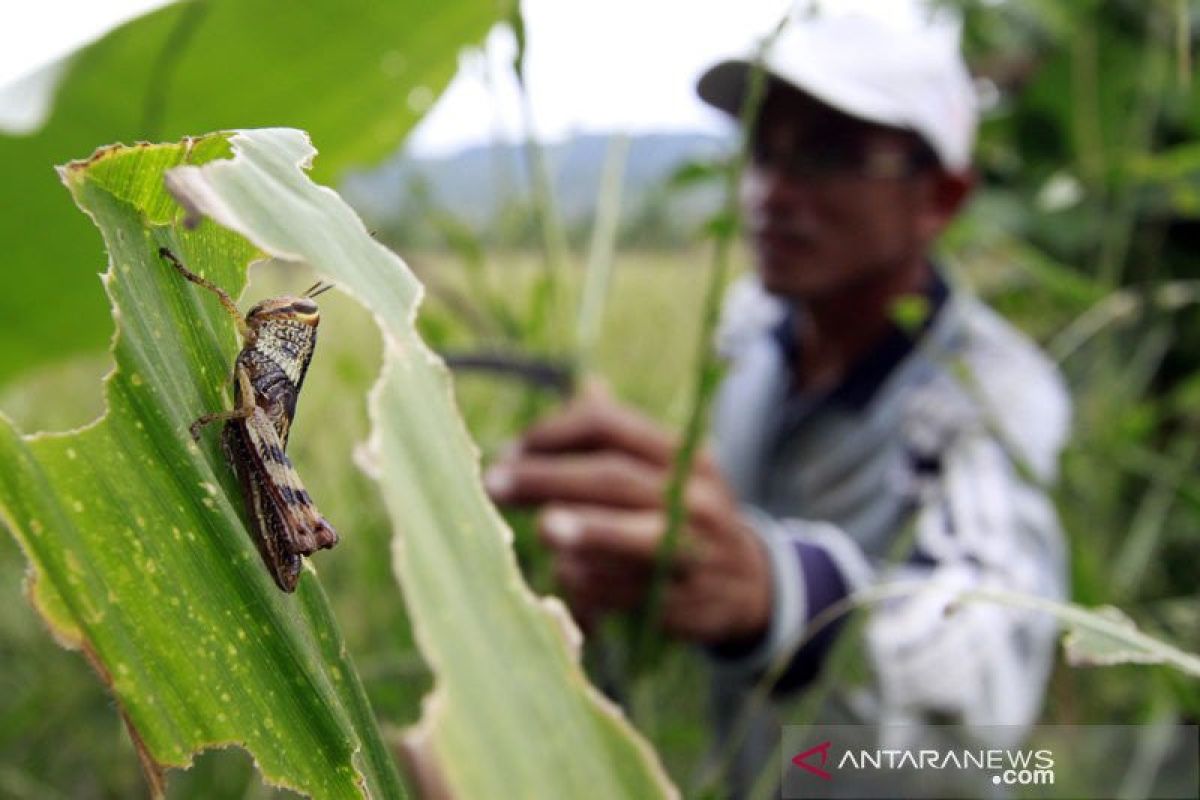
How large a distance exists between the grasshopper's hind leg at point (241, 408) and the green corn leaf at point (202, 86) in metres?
0.43

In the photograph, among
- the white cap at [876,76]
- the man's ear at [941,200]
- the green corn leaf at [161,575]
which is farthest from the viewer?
the man's ear at [941,200]

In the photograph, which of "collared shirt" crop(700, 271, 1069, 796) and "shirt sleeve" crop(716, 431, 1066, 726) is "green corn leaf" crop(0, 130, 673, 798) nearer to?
"collared shirt" crop(700, 271, 1069, 796)

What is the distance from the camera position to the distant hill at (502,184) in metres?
0.83

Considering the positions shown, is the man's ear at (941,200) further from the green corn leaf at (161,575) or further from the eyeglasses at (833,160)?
the green corn leaf at (161,575)

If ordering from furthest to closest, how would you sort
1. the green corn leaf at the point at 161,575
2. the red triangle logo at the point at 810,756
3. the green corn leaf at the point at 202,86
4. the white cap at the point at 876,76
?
the white cap at the point at 876,76, the green corn leaf at the point at 202,86, the red triangle logo at the point at 810,756, the green corn leaf at the point at 161,575

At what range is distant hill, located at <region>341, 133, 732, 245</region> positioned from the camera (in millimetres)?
828

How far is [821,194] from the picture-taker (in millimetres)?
1246

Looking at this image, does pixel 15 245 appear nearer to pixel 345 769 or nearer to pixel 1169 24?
pixel 345 769

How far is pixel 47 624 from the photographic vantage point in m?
0.16

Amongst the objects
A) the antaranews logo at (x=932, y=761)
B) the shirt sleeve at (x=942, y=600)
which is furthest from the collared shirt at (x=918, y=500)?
the antaranews logo at (x=932, y=761)

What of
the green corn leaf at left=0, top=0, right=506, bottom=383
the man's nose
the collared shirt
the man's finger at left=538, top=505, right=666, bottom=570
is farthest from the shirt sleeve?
the green corn leaf at left=0, top=0, right=506, bottom=383

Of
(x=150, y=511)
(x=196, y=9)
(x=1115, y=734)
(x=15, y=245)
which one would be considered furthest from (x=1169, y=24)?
(x=150, y=511)

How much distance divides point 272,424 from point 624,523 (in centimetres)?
53

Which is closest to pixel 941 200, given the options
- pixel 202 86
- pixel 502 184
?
pixel 502 184
